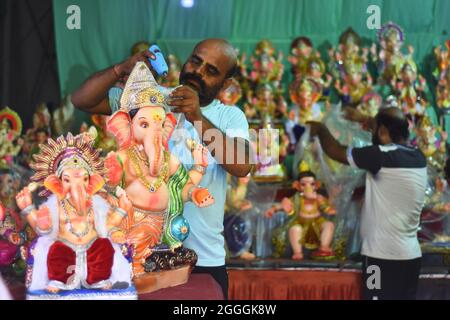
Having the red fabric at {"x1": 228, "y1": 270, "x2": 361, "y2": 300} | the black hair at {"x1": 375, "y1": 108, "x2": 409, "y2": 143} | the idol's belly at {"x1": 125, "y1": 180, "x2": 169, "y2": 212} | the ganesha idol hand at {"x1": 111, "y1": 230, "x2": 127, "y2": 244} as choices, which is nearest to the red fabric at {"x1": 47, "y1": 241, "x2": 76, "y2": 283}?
the ganesha idol hand at {"x1": 111, "y1": 230, "x2": 127, "y2": 244}

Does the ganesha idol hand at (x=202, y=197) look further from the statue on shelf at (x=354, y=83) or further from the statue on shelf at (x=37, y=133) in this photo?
the statue on shelf at (x=354, y=83)

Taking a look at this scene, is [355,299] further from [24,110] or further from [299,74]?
[24,110]

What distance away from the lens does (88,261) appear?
1858 millimetres

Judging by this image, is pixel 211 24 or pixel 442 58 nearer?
pixel 211 24

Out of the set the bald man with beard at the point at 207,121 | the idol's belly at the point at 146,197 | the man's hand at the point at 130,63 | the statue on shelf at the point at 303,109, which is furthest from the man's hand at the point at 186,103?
the statue on shelf at the point at 303,109

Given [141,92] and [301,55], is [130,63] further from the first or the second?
[301,55]

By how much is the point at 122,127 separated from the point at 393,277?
123cm

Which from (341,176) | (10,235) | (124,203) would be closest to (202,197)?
(124,203)

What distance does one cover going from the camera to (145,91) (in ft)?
6.67

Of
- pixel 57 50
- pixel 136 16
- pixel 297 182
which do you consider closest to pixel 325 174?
pixel 297 182

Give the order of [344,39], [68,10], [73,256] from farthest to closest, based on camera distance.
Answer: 1. [344,39]
2. [68,10]
3. [73,256]

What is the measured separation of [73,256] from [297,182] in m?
1.38

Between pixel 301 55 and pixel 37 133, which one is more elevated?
pixel 301 55

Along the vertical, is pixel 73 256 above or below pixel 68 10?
below
